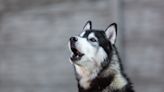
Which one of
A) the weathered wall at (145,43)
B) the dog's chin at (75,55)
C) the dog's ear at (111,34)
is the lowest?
the weathered wall at (145,43)

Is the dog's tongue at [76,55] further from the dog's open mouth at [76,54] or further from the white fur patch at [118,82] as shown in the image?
the white fur patch at [118,82]

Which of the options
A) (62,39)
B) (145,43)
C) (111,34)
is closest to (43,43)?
(62,39)

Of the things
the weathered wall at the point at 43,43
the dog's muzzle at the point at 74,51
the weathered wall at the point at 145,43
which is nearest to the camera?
the dog's muzzle at the point at 74,51

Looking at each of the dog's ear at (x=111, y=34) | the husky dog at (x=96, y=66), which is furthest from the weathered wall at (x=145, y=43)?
the husky dog at (x=96, y=66)

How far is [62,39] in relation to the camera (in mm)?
9531

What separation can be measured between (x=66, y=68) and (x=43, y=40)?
0.37 meters

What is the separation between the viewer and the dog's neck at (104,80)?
652cm

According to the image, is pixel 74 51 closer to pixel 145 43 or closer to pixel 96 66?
pixel 96 66

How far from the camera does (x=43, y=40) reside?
962 cm

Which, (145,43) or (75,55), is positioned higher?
(75,55)

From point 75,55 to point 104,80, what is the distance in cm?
28

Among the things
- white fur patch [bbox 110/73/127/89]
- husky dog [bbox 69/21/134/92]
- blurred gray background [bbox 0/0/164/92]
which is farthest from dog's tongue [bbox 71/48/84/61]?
blurred gray background [bbox 0/0/164/92]

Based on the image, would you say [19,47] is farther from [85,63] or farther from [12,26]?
[85,63]

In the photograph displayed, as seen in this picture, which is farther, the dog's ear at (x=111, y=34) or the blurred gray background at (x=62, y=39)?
the blurred gray background at (x=62, y=39)
